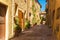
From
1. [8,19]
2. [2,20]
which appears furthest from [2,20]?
[8,19]

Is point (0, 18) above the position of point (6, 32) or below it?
above

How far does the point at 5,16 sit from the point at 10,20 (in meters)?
0.89

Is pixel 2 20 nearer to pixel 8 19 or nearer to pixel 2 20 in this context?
pixel 2 20

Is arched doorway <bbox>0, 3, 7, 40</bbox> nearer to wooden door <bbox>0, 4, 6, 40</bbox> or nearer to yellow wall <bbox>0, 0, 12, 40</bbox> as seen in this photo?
wooden door <bbox>0, 4, 6, 40</bbox>

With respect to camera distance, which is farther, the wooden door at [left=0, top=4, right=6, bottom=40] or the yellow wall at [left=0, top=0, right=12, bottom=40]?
the yellow wall at [left=0, top=0, right=12, bottom=40]

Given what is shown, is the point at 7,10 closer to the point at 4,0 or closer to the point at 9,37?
the point at 4,0

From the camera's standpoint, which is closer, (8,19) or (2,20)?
(2,20)

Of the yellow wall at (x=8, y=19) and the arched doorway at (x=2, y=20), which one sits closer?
the arched doorway at (x=2, y=20)

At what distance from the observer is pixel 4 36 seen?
35.3 ft

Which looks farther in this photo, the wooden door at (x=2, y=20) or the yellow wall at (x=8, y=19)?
the yellow wall at (x=8, y=19)

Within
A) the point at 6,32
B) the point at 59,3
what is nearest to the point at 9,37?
the point at 6,32

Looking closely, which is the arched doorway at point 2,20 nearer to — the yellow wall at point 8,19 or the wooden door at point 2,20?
the wooden door at point 2,20

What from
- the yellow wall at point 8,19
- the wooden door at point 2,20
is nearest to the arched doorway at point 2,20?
the wooden door at point 2,20

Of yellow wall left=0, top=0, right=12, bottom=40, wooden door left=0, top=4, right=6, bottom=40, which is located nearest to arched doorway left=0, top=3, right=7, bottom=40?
wooden door left=0, top=4, right=6, bottom=40
